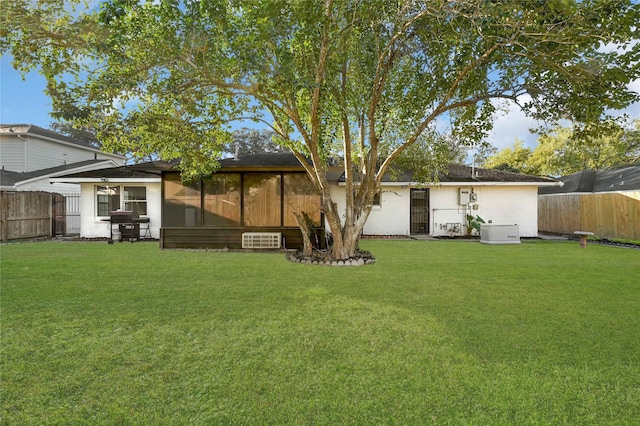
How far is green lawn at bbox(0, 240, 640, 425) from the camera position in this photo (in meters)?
2.30

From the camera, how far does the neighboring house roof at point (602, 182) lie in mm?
13953

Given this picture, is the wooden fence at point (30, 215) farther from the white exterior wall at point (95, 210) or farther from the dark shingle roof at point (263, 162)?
the dark shingle roof at point (263, 162)

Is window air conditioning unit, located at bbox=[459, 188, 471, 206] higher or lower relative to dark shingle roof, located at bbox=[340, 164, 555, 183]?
lower

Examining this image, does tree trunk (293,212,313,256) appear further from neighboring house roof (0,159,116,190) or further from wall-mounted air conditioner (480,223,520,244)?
neighboring house roof (0,159,116,190)

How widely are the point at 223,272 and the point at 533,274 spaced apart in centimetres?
599

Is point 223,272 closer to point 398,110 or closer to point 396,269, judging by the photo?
point 396,269

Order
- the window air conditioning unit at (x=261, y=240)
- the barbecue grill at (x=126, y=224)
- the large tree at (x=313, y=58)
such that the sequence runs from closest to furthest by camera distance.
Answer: the large tree at (x=313, y=58), the window air conditioning unit at (x=261, y=240), the barbecue grill at (x=126, y=224)

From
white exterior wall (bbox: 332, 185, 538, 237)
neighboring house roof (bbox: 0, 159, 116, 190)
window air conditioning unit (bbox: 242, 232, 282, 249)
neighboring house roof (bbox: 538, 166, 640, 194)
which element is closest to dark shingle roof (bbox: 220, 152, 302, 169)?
window air conditioning unit (bbox: 242, 232, 282, 249)

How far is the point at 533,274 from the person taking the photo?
6883 mm

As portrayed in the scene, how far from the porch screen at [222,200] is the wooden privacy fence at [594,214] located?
546 inches

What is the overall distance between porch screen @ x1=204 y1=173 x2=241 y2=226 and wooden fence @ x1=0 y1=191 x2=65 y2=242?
25.4 feet

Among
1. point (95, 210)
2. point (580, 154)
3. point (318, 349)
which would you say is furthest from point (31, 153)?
point (580, 154)

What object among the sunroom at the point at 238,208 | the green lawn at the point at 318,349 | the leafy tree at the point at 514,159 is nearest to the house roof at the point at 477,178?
the sunroom at the point at 238,208

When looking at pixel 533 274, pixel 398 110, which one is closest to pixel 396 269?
pixel 533 274
